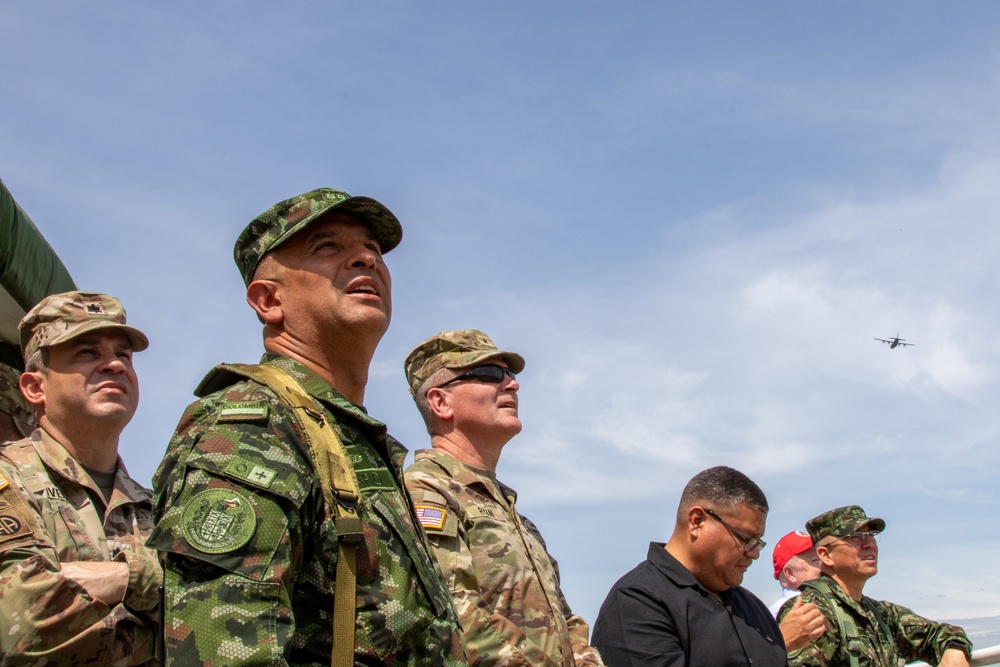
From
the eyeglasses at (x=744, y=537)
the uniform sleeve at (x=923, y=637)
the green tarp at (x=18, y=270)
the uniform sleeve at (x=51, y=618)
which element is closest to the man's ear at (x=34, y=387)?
the uniform sleeve at (x=51, y=618)

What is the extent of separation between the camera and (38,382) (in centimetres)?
442

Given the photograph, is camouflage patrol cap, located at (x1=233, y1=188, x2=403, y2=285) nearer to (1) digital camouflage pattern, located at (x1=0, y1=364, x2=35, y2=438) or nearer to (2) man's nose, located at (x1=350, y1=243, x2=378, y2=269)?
(2) man's nose, located at (x1=350, y1=243, x2=378, y2=269)

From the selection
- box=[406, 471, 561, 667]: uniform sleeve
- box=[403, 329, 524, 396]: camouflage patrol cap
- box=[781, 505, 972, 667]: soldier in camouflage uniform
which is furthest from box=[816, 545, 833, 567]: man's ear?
box=[406, 471, 561, 667]: uniform sleeve

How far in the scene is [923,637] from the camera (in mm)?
7617

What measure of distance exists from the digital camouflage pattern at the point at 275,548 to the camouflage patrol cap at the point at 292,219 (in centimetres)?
47

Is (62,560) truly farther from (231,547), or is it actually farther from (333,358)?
(231,547)

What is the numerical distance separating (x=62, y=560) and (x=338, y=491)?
1.64 m

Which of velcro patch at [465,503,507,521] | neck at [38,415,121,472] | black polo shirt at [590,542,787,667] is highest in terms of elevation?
A: neck at [38,415,121,472]

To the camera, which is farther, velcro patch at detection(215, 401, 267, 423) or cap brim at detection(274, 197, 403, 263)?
cap brim at detection(274, 197, 403, 263)

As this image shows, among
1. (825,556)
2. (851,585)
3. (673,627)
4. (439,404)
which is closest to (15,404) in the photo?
(439,404)

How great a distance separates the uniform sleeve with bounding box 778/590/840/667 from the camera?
6391 mm

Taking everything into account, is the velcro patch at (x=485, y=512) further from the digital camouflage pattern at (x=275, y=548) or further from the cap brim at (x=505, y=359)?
the digital camouflage pattern at (x=275, y=548)

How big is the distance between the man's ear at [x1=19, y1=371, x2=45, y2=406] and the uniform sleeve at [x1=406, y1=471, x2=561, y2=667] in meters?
1.57

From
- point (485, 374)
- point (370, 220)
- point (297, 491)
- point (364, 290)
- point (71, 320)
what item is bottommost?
point (297, 491)
